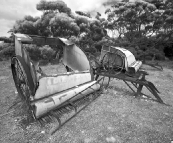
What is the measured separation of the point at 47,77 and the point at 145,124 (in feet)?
10.4

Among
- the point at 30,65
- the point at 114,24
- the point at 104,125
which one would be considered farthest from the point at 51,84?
the point at 114,24

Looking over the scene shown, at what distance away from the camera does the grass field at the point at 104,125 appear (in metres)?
2.80

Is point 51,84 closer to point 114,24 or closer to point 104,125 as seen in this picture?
point 104,125

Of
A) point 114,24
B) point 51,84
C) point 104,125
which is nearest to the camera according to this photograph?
point 104,125

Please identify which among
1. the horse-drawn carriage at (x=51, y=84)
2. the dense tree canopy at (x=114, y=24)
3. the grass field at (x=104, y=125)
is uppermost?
the dense tree canopy at (x=114, y=24)

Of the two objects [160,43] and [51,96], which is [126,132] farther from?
[160,43]

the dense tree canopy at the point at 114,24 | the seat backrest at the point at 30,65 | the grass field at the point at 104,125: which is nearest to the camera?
the grass field at the point at 104,125

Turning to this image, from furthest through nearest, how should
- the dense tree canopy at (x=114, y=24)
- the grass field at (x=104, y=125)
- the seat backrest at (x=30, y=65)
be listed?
the dense tree canopy at (x=114, y=24)
the seat backrest at (x=30, y=65)
the grass field at (x=104, y=125)

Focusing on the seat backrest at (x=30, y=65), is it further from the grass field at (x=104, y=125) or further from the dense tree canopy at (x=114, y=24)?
the dense tree canopy at (x=114, y=24)

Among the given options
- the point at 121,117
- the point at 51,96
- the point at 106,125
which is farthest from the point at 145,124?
the point at 51,96

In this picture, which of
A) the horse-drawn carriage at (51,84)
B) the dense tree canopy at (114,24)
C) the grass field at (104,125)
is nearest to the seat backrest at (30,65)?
the horse-drawn carriage at (51,84)

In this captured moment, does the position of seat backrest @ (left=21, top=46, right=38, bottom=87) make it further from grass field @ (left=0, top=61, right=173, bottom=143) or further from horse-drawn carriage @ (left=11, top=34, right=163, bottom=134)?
grass field @ (left=0, top=61, right=173, bottom=143)

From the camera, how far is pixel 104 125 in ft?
10.8

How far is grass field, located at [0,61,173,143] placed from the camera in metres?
2.80
